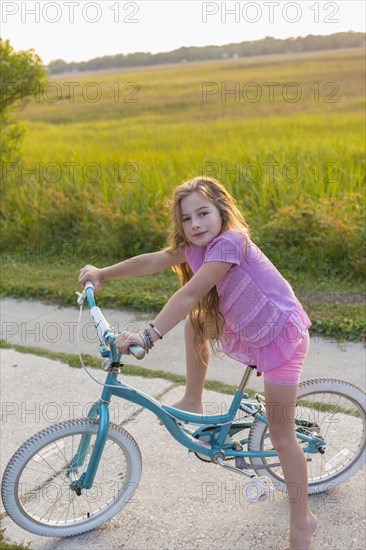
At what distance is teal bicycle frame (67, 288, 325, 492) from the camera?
2.69m

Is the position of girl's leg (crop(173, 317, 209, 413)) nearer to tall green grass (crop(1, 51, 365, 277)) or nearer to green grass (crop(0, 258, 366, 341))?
green grass (crop(0, 258, 366, 341))

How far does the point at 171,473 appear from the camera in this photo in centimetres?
326

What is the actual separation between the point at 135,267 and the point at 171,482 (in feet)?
3.49

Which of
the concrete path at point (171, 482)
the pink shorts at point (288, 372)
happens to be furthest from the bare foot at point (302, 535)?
the pink shorts at point (288, 372)

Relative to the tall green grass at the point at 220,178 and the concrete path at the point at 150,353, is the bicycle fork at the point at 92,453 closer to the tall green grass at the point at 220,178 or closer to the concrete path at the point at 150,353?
the concrete path at the point at 150,353

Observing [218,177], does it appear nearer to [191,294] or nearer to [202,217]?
[202,217]

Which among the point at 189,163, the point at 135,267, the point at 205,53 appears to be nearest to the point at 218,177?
the point at 189,163

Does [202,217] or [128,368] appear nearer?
[202,217]

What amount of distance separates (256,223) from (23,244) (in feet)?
8.69

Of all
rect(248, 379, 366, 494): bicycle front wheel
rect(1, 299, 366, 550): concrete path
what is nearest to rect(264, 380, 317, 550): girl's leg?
rect(1, 299, 366, 550): concrete path

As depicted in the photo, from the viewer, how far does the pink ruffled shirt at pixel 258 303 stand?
2523 millimetres

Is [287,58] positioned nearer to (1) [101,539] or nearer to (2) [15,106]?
(2) [15,106]

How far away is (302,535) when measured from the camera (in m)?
2.64

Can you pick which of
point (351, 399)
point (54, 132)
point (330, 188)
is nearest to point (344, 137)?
point (330, 188)
